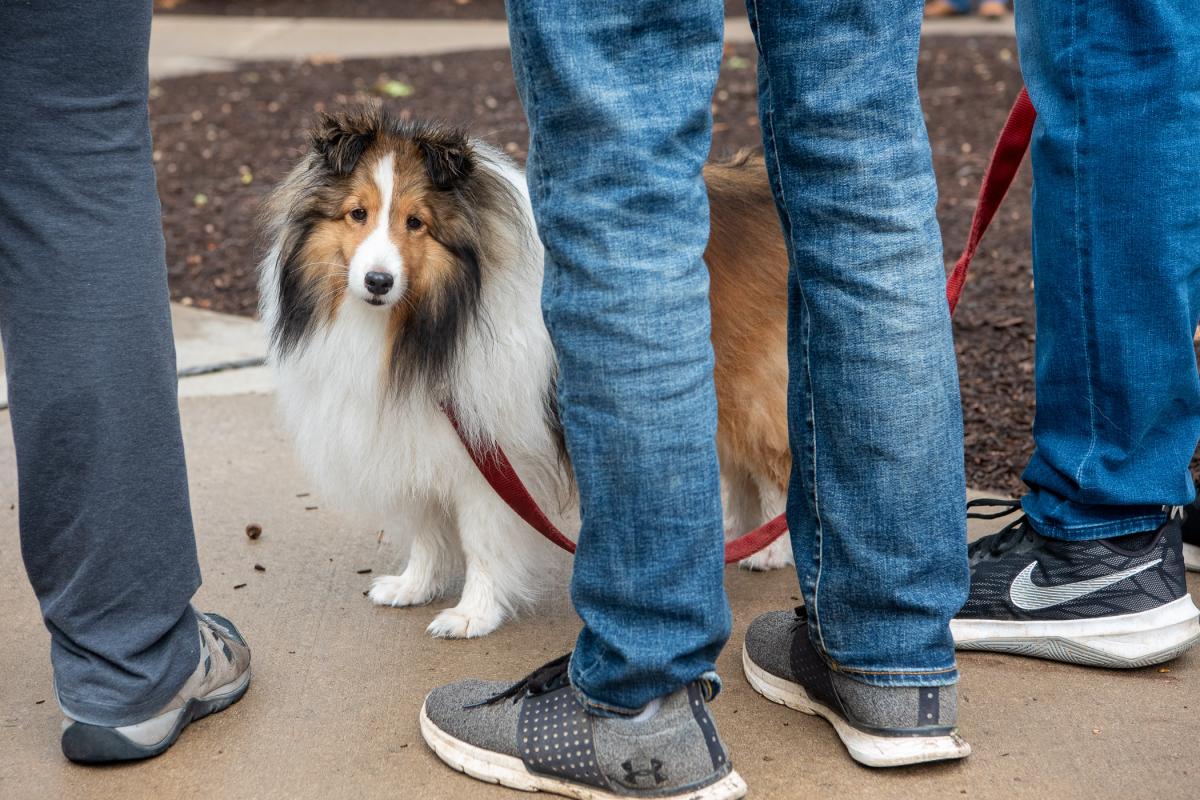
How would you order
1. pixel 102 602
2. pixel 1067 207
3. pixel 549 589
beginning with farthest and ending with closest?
pixel 549 589 < pixel 1067 207 < pixel 102 602

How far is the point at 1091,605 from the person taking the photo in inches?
102

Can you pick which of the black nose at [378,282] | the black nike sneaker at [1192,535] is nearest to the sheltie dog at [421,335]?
the black nose at [378,282]

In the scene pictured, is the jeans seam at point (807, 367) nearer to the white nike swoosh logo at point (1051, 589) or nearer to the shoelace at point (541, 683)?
the shoelace at point (541, 683)

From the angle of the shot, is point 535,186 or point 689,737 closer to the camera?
point 535,186

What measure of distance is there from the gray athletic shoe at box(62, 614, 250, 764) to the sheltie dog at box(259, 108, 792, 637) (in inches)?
20.9

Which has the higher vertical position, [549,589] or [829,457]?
[829,457]

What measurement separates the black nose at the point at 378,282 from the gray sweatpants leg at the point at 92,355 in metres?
0.66

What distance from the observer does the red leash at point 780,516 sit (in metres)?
2.73

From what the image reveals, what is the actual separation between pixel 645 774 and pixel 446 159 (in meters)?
1.48

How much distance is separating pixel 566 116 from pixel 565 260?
21 cm

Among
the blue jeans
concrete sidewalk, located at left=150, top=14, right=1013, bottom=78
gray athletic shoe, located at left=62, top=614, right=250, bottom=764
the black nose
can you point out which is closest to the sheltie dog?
the black nose

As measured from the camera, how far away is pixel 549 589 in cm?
322

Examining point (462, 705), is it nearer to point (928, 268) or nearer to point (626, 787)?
point (626, 787)

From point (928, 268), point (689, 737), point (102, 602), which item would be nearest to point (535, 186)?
point (928, 268)
